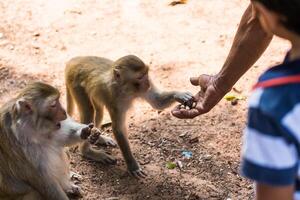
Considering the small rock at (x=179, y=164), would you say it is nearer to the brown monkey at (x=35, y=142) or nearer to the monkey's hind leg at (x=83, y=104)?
the monkey's hind leg at (x=83, y=104)

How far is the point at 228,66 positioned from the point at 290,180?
2.28 metres

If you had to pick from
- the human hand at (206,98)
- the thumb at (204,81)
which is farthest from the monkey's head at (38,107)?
the thumb at (204,81)

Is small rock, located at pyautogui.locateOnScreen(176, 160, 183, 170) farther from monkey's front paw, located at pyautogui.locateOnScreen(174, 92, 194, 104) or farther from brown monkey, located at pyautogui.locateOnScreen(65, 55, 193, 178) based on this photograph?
monkey's front paw, located at pyautogui.locateOnScreen(174, 92, 194, 104)

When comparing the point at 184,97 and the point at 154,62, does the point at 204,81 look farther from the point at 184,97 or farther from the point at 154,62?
the point at 154,62

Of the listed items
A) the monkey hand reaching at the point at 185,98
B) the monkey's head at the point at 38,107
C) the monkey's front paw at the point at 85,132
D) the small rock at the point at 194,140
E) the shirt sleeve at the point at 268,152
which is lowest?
the small rock at the point at 194,140

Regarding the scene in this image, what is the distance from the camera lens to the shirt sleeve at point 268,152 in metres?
2.01

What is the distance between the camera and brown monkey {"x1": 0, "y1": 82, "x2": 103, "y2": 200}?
404 cm

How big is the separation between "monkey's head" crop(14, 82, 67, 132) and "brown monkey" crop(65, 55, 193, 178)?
33.9 inches

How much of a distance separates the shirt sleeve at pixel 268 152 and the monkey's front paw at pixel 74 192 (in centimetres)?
289

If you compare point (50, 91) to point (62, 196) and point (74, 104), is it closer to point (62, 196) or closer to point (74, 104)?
point (62, 196)

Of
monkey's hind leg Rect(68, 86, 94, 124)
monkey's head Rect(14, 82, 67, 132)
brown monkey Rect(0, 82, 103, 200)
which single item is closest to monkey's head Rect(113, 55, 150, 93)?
monkey's hind leg Rect(68, 86, 94, 124)

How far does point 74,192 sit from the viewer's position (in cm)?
481

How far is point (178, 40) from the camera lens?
22.3 ft

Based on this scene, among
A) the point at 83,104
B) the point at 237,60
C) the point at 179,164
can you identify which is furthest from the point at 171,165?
the point at 237,60
